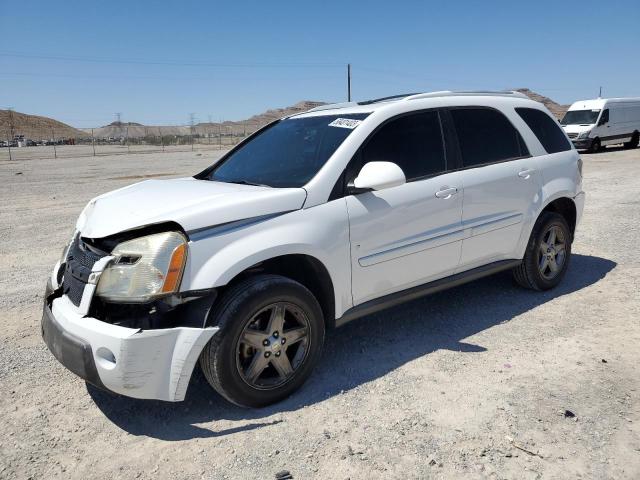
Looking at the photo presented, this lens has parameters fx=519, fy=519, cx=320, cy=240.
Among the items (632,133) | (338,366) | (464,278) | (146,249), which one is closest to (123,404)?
(146,249)

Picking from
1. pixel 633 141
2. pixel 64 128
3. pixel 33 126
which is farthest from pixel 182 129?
pixel 633 141

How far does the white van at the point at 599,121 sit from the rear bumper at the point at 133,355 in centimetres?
2424

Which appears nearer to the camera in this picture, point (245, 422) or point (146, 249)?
point (146, 249)

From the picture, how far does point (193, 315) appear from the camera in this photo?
9.18 feet

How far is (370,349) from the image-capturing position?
12.7 feet

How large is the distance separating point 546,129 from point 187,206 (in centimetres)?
360

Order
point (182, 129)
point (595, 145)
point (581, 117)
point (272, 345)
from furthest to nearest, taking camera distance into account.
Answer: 1. point (182, 129)
2. point (581, 117)
3. point (595, 145)
4. point (272, 345)

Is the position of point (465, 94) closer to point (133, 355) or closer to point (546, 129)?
point (546, 129)

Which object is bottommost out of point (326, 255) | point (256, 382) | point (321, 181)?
point (256, 382)

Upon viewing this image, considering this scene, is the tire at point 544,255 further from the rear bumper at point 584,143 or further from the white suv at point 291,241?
the rear bumper at point 584,143

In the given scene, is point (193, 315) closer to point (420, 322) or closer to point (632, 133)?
point (420, 322)

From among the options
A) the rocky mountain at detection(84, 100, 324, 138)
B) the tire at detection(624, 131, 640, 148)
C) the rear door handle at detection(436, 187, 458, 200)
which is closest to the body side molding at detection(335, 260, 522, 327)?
the rear door handle at detection(436, 187, 458, 200)

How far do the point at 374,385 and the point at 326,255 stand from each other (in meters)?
0.90

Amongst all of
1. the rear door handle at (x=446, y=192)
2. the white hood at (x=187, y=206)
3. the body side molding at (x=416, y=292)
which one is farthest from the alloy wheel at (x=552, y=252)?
the white hood at (x=187, y=206)
